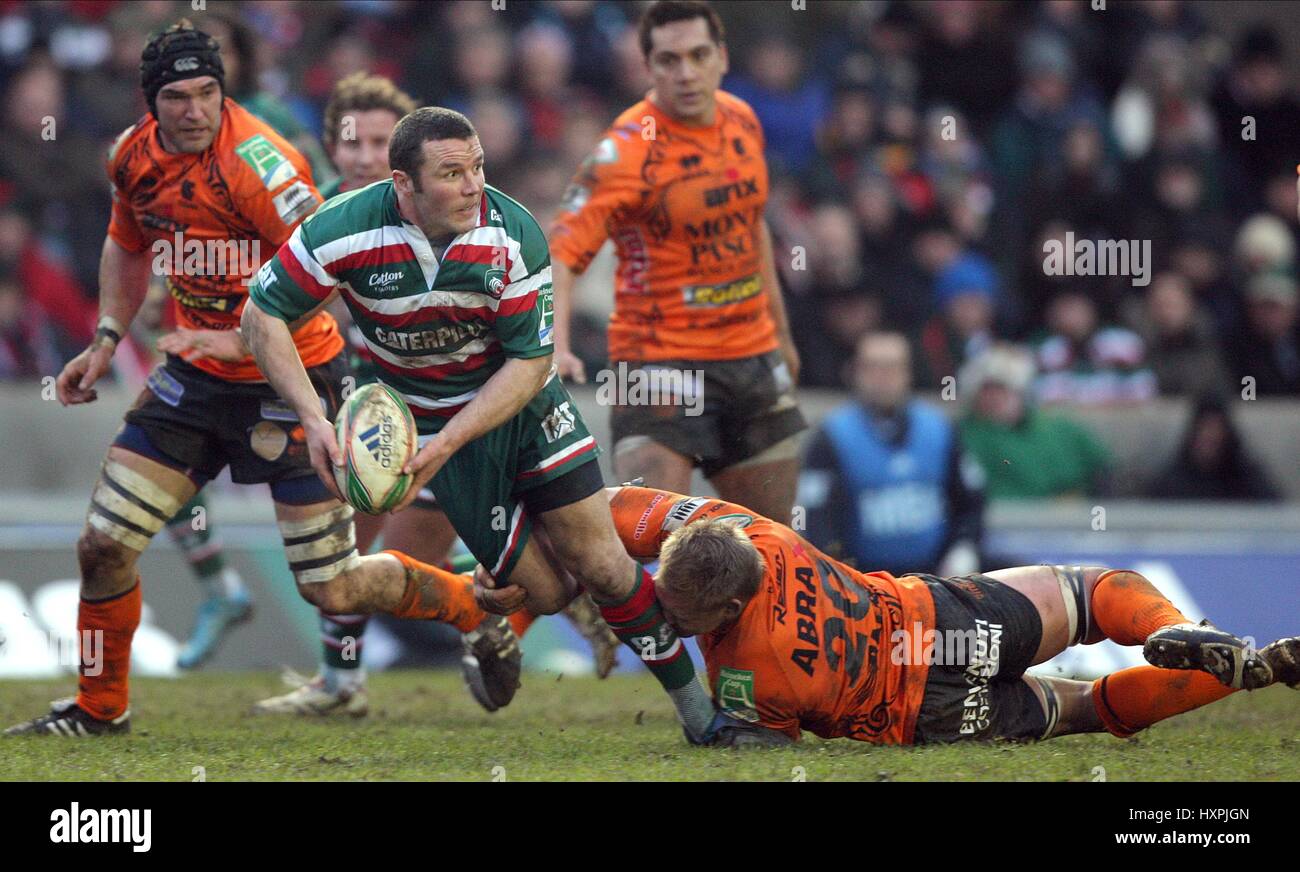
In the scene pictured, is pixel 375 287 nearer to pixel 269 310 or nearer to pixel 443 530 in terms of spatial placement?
pixel 269 310

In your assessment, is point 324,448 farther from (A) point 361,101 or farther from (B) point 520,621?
(A) point 361,101

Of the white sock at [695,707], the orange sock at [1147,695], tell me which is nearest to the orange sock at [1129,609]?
the orange sock at [1147,695]

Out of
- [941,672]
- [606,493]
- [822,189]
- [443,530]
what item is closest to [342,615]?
[443,530]

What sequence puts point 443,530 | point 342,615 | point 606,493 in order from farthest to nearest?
point 443,530 < point 342,615 < point 606,493

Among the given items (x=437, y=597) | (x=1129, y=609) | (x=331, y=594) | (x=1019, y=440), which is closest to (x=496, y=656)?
(x=437, y=597)

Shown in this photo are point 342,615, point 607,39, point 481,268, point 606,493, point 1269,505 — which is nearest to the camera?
point 481,268

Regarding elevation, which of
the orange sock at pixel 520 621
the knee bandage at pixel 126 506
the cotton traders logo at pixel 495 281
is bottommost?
the orange sock at pixel 520 621

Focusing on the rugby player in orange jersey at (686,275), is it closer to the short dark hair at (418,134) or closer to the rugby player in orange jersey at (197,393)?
the rugby player in orange jersey at (197,393)

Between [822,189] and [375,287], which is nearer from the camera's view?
[375,287]

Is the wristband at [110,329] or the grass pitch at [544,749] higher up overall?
the wristband at [110,329]

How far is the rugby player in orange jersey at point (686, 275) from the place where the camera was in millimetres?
7555

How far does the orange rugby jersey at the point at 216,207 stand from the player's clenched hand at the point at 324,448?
1056mm
